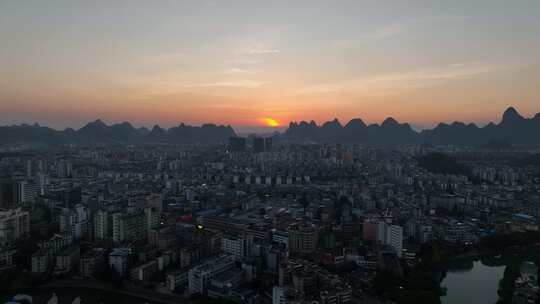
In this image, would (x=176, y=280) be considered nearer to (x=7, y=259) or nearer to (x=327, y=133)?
(x=7, y=259)

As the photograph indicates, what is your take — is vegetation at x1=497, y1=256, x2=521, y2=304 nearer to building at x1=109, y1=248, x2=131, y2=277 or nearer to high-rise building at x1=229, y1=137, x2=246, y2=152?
building at x1=109, y1=248, x2=131, y2=277

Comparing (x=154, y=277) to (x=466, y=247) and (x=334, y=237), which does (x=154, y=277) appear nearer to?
(x=334, y=237)

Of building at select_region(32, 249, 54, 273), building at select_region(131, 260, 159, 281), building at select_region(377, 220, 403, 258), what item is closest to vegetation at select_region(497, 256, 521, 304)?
building at select_region(377, 220, 403, 258)

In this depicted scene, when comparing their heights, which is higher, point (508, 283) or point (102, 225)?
point (102, 225)

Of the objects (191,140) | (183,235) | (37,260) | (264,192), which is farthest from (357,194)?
(191,140)

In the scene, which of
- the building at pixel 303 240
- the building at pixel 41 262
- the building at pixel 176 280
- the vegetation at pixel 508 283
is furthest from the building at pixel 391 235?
the building at pixel 41 262

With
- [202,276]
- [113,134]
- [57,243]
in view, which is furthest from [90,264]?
[113,134]
